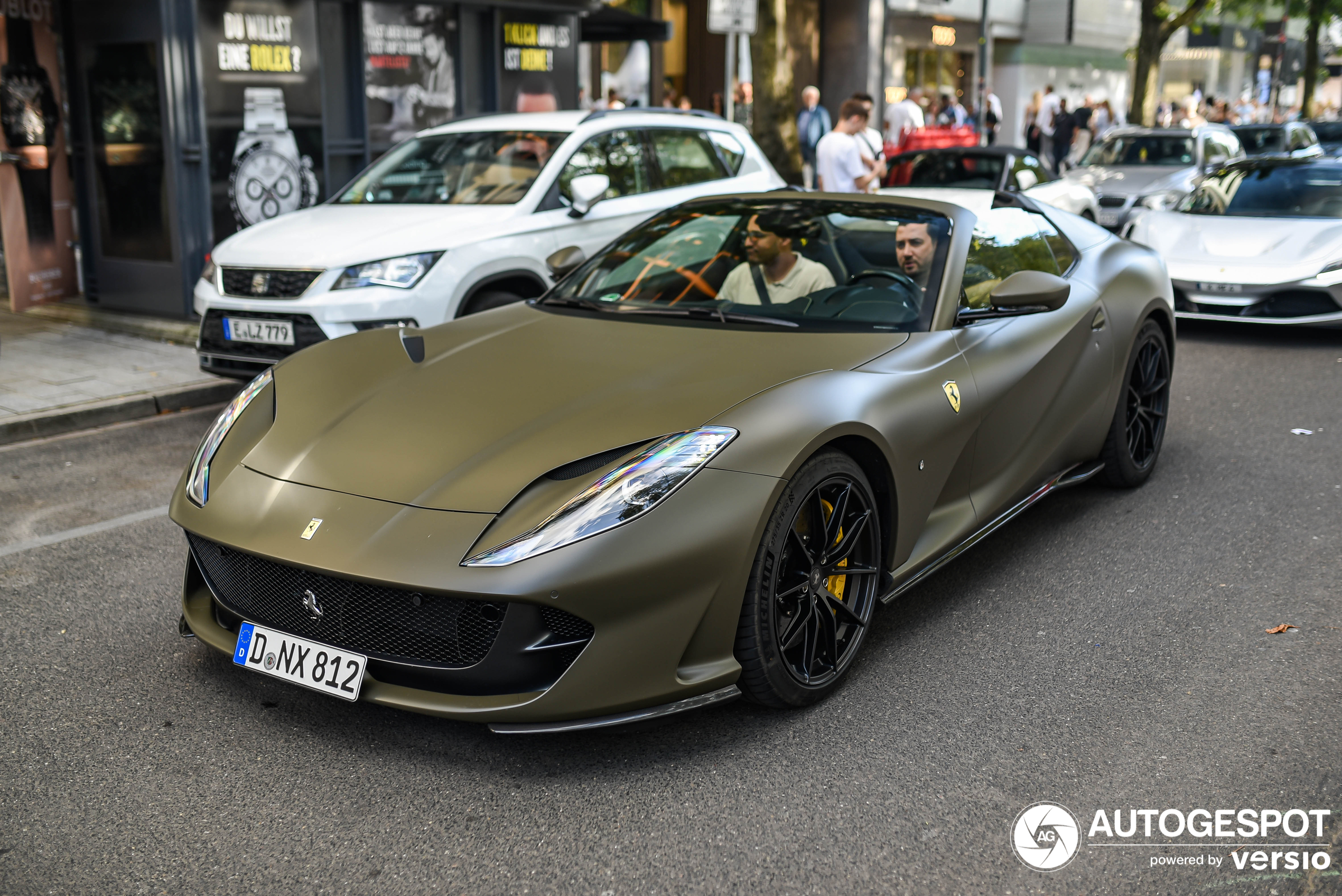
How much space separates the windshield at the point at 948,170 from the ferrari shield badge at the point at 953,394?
927cm

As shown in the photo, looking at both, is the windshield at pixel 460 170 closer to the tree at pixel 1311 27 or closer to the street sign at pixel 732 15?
the street sign at pixel 732 15

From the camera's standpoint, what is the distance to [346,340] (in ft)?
13.5

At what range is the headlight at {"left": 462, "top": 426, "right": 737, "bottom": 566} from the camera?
112 inches

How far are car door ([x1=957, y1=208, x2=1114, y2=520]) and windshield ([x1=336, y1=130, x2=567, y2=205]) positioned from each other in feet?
12.0

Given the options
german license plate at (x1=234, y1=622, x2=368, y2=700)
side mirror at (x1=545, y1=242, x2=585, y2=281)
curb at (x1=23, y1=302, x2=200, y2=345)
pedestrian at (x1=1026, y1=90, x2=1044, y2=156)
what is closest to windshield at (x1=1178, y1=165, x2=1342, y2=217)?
side mirror at (x1=545, y1=242, x2=585, y2=281)

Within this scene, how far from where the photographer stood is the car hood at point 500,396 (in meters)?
3.10

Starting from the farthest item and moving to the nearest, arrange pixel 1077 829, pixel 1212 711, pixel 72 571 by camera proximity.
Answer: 1. pixel 72 571
2. pixel 1212 711
3. pixel 1077 829

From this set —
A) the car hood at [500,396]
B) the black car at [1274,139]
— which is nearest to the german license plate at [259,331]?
the car hood at [500,396]

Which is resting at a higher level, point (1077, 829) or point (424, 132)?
point (424, 132)

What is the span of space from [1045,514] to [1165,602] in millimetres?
1022

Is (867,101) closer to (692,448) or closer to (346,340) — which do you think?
(346,340)

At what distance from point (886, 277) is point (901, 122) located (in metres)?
15.4

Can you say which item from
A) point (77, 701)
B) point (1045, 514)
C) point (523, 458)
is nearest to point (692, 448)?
point (523, 458)

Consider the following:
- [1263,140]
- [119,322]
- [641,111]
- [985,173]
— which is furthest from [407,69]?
[1263,140]
